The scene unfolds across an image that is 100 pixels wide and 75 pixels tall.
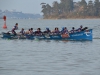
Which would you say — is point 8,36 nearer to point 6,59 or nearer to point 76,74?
point 6,59

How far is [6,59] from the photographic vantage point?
1242 inches

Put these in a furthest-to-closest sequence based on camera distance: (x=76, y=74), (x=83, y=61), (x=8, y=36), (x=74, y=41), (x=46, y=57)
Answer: (x=8, y=36)
(x=74, y=41)
(x=46, y=57)
(x=83, y=61)
(x=76, y=74)

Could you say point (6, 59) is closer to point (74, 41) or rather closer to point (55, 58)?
point (55, 58)

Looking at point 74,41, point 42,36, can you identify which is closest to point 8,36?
point 42,36

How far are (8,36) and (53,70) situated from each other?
1049 inches

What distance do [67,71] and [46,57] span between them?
7.35 metres

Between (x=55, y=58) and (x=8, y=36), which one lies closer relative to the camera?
(x=55, y=58)

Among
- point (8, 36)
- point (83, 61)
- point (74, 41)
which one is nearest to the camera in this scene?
point (83, 61)

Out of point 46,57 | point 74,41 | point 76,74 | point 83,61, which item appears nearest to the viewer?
point 76,74

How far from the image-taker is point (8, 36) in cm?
5212

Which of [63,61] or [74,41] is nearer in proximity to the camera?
[63,61]

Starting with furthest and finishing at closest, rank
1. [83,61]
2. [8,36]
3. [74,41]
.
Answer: [8,36] → [74,41] → [83,61]

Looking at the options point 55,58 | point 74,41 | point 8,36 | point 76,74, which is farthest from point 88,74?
point 8,36

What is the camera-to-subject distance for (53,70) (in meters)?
26.2
